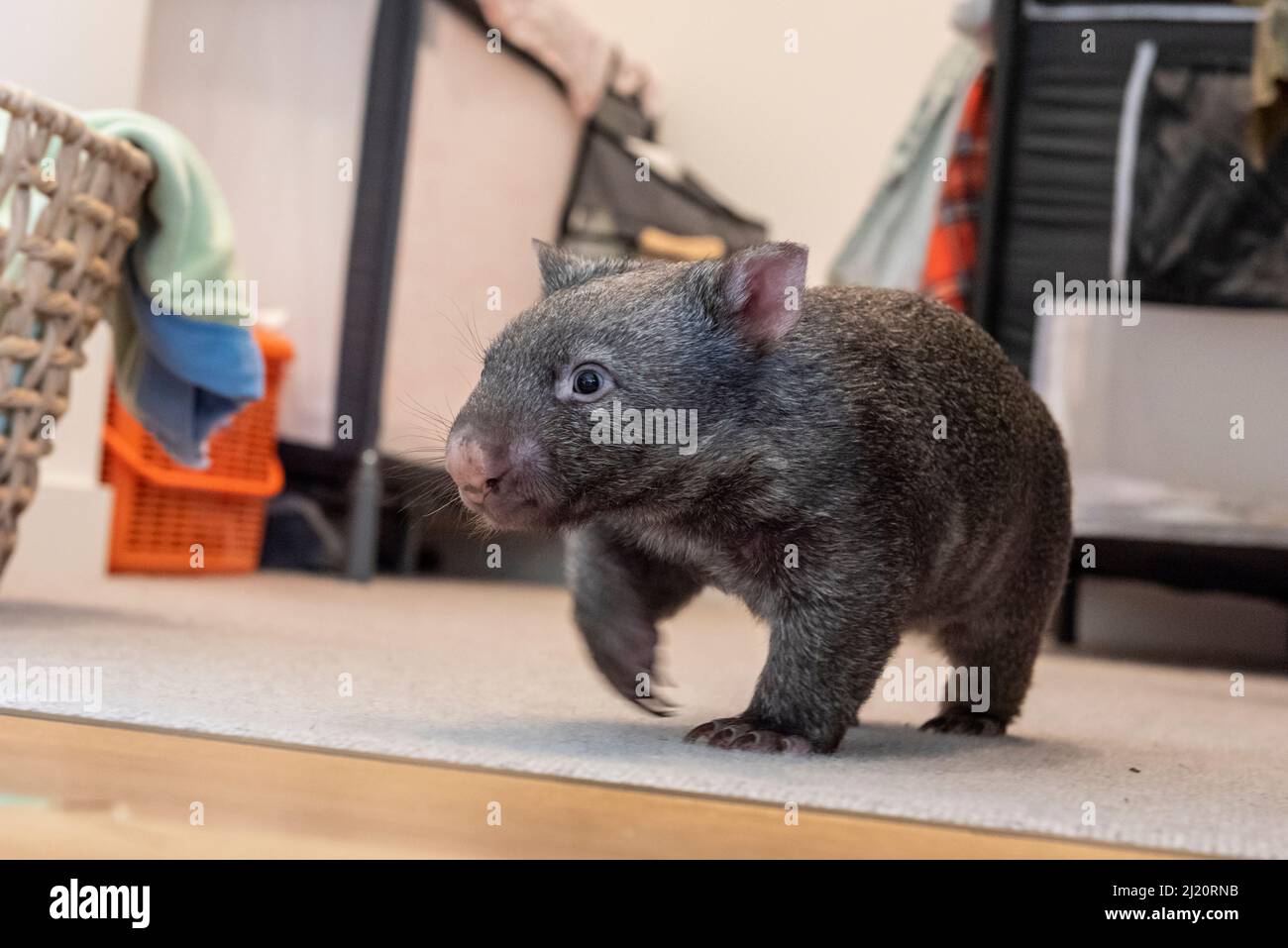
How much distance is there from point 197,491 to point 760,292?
2.50 metres

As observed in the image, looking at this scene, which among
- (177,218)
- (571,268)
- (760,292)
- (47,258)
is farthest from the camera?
(177,218)

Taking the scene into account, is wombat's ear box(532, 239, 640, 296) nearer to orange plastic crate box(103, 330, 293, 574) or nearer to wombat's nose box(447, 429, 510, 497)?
wombat's nose box(447, 429, 510, 497)

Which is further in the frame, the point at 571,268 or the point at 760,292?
the point at 571,268

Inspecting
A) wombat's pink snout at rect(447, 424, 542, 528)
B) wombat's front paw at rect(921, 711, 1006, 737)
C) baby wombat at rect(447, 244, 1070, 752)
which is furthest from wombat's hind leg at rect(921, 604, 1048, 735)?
wombat's pink snout at rect(447, 424, 542, 528)

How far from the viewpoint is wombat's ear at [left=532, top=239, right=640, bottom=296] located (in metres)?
1.45

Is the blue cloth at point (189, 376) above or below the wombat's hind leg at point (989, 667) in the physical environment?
above

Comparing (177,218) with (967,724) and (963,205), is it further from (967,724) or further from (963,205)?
(963,205)

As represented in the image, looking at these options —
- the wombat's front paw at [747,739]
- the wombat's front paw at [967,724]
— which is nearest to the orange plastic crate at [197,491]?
the wombat's front paw at [967,724]

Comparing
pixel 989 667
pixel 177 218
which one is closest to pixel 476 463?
pixel 989 667

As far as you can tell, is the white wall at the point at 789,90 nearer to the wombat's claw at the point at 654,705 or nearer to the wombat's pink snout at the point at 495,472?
the wombat's claw at the point at 654,705

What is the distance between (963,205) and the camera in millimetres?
3279

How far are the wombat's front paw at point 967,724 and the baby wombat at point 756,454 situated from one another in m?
0.28

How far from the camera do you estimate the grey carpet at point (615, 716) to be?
1062mm
